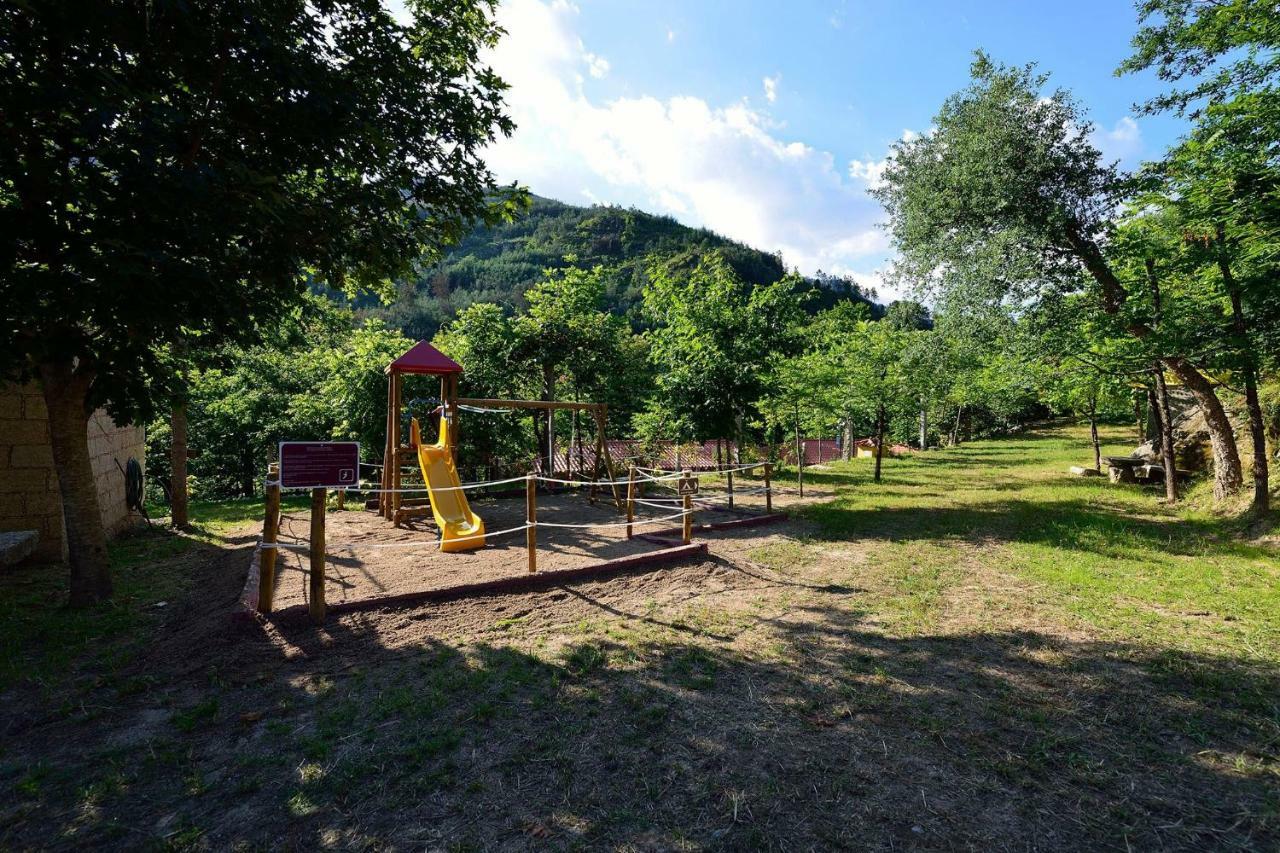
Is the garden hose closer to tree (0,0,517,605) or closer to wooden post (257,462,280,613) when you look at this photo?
tree (0,0,517,605)

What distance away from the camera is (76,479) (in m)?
5.66

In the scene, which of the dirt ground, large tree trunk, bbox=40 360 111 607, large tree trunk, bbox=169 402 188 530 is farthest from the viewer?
large tree trunk, bbox=169 402 188 530

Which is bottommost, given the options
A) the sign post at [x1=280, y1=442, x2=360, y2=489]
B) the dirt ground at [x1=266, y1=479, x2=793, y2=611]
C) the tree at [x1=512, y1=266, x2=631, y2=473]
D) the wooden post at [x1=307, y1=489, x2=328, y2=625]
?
the dirt ground at [x1=266, y1=479, x2=793, y2=611]

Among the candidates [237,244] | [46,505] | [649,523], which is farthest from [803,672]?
[46,505]

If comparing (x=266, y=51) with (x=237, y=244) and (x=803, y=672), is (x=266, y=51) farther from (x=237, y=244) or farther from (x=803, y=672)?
(x=803, y=672)

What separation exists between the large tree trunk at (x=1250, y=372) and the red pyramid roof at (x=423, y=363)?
12.8 metres

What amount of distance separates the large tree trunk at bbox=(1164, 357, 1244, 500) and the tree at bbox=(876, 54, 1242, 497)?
0.02 m

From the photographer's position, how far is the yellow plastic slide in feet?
28.0

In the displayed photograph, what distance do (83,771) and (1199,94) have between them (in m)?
16.4

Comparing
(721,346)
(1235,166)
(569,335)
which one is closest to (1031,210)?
(1235,166)

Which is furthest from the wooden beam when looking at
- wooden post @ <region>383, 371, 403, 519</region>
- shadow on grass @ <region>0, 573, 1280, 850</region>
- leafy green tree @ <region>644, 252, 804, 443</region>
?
shadow on grass @ <region>0, 573, 1280, 850</region>

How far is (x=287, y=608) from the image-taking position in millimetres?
5457

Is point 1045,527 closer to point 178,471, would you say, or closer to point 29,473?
point 29,473

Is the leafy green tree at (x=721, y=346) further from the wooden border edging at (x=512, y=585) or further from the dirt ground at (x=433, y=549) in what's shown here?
the wooden border edging at (x=512, y=585)
